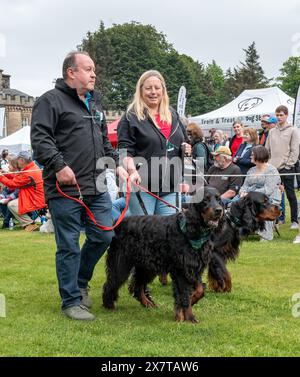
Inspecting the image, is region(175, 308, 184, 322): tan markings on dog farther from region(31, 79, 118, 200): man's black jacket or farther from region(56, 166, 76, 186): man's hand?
region(56, 166, 76, 186): man's hand

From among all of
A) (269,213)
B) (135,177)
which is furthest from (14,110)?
(135,177)

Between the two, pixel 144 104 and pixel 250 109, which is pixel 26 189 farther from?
pixel 250 109

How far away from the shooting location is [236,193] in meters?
8.71

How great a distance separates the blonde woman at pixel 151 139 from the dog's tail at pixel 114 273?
0.47 metres

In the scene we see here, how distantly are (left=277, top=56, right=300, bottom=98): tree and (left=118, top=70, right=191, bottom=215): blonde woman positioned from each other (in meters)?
60.4

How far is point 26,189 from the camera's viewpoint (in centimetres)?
1110

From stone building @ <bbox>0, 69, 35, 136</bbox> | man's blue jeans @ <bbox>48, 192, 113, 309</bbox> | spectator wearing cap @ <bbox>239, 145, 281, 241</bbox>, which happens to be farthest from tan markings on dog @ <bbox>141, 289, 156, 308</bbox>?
stone building @ <bbox>0, 69, 35, 136</bbox>

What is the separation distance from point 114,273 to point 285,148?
5.55 metres

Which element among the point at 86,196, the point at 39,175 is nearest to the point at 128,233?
the point at 86,196

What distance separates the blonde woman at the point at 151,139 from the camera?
192 inches

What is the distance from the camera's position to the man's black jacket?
4.32 meters

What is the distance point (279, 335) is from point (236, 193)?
4841mm

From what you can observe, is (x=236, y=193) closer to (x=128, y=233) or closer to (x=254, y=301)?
(x=254, y=301)

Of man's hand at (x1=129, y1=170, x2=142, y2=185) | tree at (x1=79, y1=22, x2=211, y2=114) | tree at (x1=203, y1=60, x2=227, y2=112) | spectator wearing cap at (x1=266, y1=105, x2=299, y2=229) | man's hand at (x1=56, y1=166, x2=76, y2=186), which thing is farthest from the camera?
tree at (x1=203, y1=60, x2=227, y2=112)
